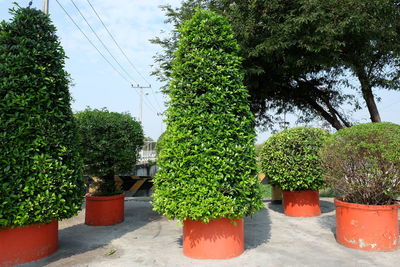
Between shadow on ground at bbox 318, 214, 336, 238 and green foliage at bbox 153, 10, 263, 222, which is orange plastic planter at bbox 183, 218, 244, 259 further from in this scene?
shadow on ground at bbox 318, 214, 336, 238

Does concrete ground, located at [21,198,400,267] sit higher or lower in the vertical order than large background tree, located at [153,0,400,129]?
lower

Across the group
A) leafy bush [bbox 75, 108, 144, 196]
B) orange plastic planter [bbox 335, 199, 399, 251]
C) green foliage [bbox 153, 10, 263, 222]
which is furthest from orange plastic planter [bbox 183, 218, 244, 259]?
leafy bush [bbox 75, 108, 144, 196]

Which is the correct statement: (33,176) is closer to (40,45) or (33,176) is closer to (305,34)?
(40,45)

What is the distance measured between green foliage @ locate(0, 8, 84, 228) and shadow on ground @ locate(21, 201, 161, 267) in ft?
2.36

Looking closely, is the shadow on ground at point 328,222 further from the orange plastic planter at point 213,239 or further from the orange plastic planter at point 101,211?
the orange plastic planter at point 101,211

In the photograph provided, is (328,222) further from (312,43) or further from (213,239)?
(312,43)

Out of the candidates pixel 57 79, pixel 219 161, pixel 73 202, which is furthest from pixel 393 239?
pixel 57 79

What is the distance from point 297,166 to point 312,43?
489 centimetres

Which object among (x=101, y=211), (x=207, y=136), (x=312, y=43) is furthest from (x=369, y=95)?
(x=101, y=211)

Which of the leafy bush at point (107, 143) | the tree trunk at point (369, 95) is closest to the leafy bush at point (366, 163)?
the leafy bush at point (107, 143)

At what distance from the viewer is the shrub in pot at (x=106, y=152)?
6688mm

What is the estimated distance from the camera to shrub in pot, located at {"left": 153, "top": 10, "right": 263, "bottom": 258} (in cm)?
427

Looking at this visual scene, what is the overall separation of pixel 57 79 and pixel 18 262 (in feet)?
9.41

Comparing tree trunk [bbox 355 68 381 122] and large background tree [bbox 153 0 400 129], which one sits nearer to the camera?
large background tree [bbox 153 0 400 129]
